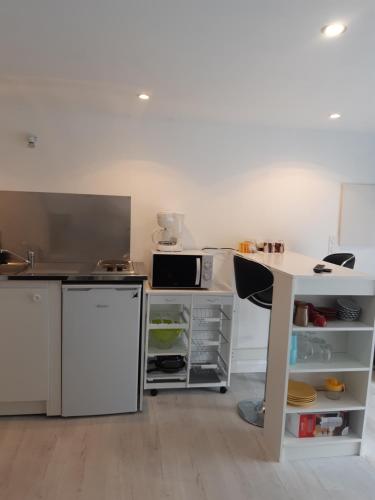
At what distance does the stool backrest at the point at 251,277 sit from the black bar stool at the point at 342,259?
1.09m

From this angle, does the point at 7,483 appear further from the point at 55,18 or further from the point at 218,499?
the point at 55,18

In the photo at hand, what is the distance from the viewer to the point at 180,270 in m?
2.94

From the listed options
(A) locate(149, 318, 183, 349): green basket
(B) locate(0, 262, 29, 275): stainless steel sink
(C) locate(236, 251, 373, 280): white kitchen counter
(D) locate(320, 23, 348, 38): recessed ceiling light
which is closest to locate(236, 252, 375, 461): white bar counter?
(C) locate(236, 251, 373, 280): white kitchen counter

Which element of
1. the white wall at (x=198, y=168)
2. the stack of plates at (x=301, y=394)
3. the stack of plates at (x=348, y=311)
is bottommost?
the stack of plates at (x=301, y=394)

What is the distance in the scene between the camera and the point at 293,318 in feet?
7.25

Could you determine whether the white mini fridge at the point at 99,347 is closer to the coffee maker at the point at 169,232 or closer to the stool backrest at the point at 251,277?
the coffee maker at the point at 169,232

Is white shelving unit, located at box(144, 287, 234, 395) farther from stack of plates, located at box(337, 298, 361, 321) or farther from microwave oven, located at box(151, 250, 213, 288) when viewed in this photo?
stack of plates, located at box(337, 298, 361, 321)

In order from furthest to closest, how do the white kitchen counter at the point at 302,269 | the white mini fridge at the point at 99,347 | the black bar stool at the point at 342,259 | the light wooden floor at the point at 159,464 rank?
the black bar stool at the point at 342,259
the white mini fridge at the point at 99,347
the white kitchen counter at the point at 302,269
the light wooden floor at the point at 159,464

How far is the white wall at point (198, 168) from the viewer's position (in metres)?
3.04

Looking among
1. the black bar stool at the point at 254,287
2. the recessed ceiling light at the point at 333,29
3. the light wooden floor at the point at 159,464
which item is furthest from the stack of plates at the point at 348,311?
the recessed ceiling light at the point at 333,29

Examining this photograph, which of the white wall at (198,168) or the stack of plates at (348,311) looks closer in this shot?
the stack of plates at (348,311)

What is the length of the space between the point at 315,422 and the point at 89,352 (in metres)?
1.50

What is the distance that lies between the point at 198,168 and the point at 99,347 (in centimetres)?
169

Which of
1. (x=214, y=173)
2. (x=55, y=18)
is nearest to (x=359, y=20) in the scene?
(x=55, y=18)
